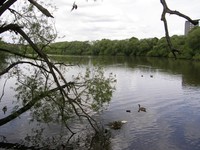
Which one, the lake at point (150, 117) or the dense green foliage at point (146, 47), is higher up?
the dense green foliage at point (146, 47)

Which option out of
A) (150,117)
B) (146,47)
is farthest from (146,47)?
(150,117)

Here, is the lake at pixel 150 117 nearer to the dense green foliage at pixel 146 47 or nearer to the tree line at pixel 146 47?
the dense green foliage at pixel 146 47

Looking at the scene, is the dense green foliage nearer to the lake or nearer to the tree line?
the tree line

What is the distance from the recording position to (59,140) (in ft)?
72.3

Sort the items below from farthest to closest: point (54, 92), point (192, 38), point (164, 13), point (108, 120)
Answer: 1. point (192, 38)
2. point (108, 120)
3. point (54, 92)
4. point (164, 13)

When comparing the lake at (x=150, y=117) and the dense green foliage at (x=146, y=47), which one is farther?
the dense green foliage at (x=146, y=47)

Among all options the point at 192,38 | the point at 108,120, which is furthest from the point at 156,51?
the point at 108,120

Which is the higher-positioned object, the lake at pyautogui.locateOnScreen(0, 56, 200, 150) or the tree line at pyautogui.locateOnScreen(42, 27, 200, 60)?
the tree line at pyautogui.locateOnScreen(42, 27, 200, 60)

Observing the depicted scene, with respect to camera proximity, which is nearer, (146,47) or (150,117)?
(150,117)

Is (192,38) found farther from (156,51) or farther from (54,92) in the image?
(54,92)

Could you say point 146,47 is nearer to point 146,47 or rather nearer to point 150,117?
point 146,47

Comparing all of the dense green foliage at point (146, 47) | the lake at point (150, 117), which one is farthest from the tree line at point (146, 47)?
the lake at point (150, 117)

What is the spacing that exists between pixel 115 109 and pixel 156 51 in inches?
3917

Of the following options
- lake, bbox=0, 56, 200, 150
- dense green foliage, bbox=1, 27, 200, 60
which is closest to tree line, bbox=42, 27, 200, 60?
dense green foliage, bbox=1, 27, 200, 60
